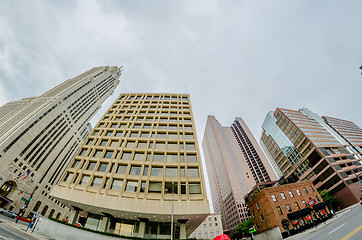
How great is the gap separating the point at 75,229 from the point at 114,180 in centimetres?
791

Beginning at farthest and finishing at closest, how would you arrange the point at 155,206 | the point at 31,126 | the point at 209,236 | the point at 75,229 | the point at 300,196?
the point at 209,236 < the point at 31,126 < the point at 300,196 < the point at 155,206 < the point at 75,229

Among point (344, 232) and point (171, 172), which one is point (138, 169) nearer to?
point (171, 172)

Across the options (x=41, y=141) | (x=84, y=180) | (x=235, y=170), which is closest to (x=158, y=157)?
(x=84, y=180)

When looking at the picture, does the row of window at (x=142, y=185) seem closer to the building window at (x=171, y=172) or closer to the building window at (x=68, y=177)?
the building window at (x=68, y=177)

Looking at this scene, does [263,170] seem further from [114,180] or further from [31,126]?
[31,126]

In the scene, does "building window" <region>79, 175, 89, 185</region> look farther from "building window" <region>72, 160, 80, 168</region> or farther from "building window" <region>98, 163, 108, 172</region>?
"building window" <region>72, 160, 80, 168</region>

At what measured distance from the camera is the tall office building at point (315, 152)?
155 feet

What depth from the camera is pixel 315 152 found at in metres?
55.9

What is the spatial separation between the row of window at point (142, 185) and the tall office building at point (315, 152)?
4699 centimetres

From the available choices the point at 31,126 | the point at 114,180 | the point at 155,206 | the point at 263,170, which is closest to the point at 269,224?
the point at 155,206

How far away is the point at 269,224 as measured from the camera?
103 ft

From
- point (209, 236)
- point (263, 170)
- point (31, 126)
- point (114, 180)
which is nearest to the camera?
point (114, 180)

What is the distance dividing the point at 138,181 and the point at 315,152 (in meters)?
67.0

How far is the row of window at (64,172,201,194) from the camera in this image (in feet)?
81.2
